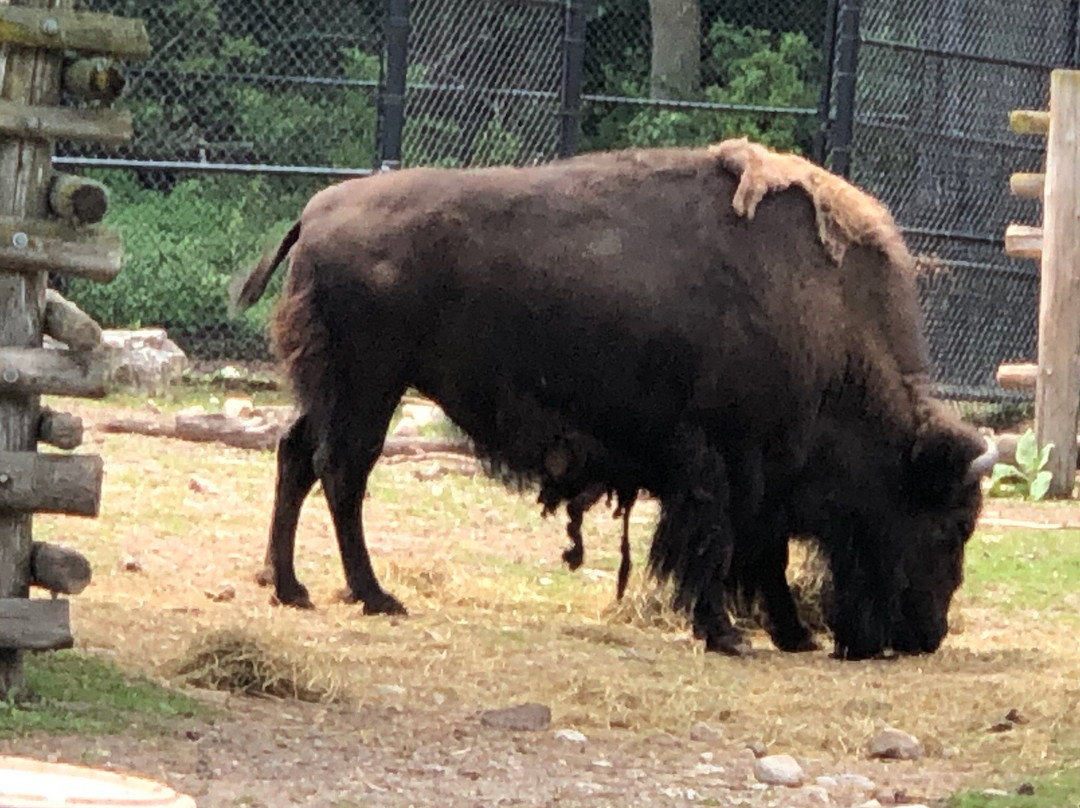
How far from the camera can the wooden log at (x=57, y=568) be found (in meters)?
5.24

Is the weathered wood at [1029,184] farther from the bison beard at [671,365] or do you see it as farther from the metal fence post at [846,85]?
the bison beard at [671,365]

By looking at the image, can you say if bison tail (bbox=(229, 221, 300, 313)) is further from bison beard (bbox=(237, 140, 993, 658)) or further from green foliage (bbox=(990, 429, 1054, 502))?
green foliage (bbox=(990, 429, 1054, 502))

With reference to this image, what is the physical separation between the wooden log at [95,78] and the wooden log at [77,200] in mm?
215

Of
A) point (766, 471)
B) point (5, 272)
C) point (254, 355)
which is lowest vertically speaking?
point (254, 355)

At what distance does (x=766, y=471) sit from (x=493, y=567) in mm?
1628

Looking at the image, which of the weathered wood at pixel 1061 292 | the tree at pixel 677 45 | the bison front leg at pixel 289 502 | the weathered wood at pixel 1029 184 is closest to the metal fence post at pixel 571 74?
the weathered wood at pixel 1029 184

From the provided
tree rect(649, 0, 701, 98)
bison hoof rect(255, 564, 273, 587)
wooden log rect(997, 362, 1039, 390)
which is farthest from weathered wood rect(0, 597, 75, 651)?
tree rect(649, 0, 701, 98)

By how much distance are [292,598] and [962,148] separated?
8142 millimetres

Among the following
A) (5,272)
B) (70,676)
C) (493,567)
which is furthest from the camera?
(493,567)

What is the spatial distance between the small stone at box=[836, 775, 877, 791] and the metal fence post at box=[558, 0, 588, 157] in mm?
8338

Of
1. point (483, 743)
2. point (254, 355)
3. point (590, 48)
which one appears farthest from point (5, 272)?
point (590, 48)

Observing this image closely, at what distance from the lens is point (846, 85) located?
44.5 ft

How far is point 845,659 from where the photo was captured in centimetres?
749

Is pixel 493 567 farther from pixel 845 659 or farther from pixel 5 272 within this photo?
pixel 5 272
